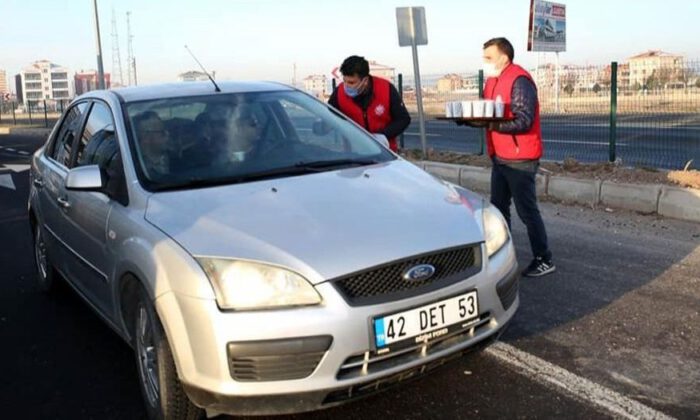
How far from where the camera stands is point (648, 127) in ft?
39.9

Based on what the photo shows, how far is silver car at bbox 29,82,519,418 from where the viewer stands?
9.05ft

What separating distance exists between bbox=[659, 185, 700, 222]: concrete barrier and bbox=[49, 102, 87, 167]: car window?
5638mm

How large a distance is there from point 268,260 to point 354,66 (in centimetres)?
348

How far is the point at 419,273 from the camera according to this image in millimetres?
2932

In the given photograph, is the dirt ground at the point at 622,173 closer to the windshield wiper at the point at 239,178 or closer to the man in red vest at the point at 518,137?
the man in red vest at the point at 518,137

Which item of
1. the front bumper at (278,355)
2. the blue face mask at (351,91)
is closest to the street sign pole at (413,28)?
the blue face mask at (351,91)

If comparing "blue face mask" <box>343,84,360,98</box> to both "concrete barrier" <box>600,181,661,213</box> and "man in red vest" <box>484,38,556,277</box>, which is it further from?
"concrete barrier" <box>600,181,661,213</box>

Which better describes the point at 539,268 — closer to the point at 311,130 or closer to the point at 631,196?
the point at 311,130

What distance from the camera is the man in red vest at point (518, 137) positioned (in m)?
5.14

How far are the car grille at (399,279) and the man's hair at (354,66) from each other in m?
3.20

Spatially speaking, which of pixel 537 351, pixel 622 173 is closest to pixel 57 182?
pixel 537 351

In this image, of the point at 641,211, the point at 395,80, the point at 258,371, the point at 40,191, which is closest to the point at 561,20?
the point at 395,80

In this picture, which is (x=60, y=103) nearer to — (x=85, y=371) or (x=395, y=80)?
(x=395, y=80)

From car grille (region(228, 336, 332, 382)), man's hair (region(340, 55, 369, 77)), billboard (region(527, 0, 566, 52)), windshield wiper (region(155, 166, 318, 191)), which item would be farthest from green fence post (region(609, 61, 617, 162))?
billboard (region(527, 0, 566, 52))
